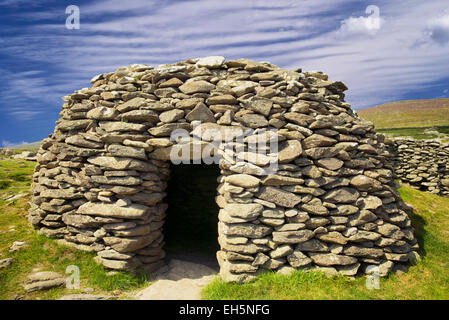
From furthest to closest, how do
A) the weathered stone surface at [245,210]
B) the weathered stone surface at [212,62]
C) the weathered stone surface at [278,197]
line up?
the weathered stone surface at [212,62] < the weathered stone surface at [278,197] < the weathered stone surface at [245,210]

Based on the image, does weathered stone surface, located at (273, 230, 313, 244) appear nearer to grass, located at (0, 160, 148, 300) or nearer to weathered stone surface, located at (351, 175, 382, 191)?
weathered stone surface, located at (351, 175, 382, 191)

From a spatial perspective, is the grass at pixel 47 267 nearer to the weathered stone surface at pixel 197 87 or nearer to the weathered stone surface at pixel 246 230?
the weathered stone surface at pixel 246 230

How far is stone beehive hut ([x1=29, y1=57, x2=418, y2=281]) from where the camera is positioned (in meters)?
5.17

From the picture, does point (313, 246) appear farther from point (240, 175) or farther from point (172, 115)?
point (172, 115)

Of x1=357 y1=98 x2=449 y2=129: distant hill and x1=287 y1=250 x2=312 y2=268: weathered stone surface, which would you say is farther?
x1=357 y1=98 x2=449 y2=129: distant hill

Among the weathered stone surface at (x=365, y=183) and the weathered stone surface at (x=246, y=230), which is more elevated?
the weathered stone surface at (x=365, y=183)

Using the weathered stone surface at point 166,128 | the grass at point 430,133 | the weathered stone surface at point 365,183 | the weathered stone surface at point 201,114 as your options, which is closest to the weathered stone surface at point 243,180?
the weathered stone surface at point 201,114

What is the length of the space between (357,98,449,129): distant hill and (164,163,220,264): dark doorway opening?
2062 inches

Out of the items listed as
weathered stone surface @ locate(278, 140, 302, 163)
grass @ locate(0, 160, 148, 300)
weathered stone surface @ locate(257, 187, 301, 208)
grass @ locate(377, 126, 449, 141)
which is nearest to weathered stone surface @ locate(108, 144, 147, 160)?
grass @ locate(0, 160, 148, 300)

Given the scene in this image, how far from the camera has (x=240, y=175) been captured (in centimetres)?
522

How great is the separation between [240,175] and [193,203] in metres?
4.62

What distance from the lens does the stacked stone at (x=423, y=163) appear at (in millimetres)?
13109

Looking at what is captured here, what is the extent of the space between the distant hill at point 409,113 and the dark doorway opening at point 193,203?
5238 cm
